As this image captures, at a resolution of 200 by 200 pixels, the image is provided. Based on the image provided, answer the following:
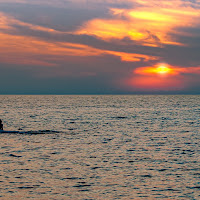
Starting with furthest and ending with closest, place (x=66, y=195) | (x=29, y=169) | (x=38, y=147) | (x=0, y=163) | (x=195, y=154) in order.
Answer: (x=38, y=147)
(x=195, y=154)
(x=0, y=163)
(x=29, y=169)
(x=66, y=195)

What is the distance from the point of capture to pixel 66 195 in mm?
19750

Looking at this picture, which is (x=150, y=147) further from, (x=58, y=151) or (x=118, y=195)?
(x=118, y=195)

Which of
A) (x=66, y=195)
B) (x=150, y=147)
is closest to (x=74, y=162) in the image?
(x=66, y=195)

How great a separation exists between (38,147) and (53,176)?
1396 centimetres

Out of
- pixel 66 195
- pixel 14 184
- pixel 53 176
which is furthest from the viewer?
pixel 53 176

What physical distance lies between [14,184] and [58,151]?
43.1ft

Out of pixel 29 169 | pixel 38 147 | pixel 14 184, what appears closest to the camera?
pixel 14 184

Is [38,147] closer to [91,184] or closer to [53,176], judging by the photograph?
[53,176]

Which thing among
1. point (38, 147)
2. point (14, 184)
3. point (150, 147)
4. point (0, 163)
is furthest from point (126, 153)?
point (14, 184)

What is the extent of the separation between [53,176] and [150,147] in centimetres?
1693

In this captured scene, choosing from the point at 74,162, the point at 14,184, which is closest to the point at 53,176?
the point at 14,184

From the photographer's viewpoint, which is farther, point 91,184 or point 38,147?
point 38,147

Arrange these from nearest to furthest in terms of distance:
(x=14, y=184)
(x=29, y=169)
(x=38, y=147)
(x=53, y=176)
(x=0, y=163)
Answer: (x=14, y=184) → (x=53, y=176) → (x=29, y=169) → (x=0, y=163) → (x=38, y=147)

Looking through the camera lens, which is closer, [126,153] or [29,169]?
[29,169]
